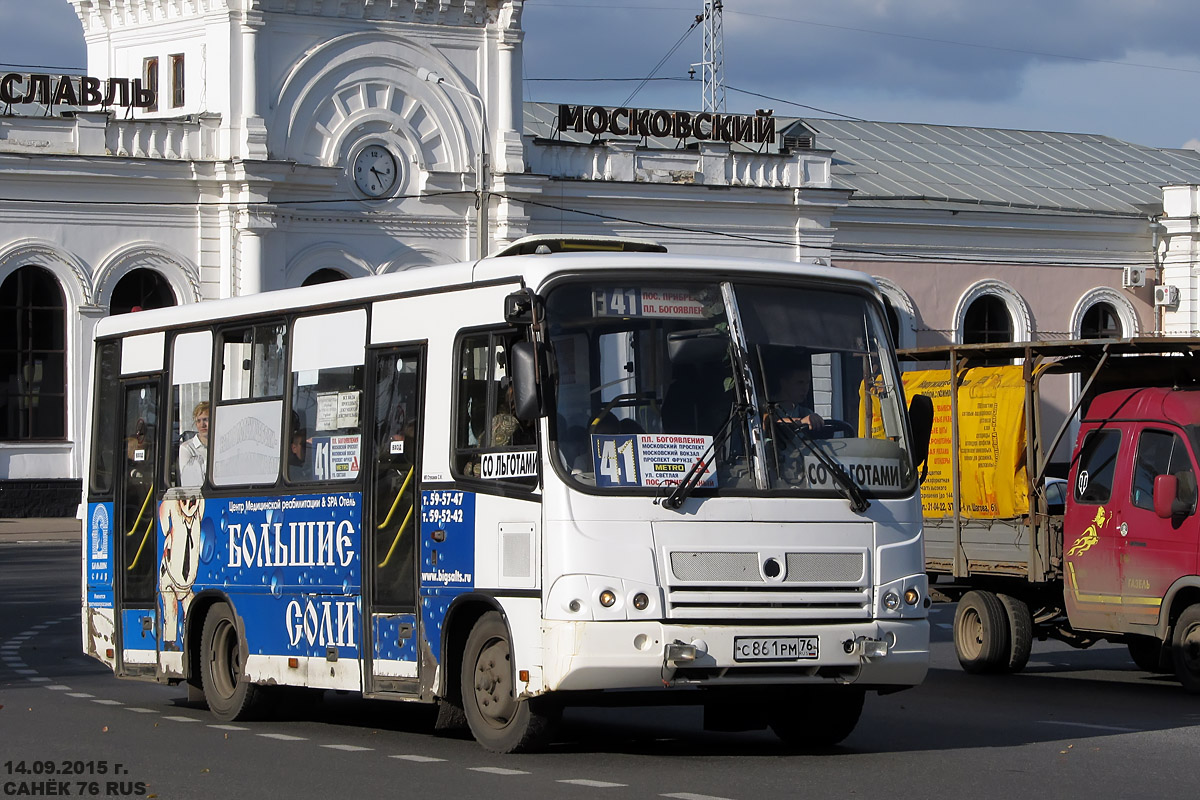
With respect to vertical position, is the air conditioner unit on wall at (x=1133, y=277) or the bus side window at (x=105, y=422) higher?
the air conditioner unit on wall at (x=1133, y=277)

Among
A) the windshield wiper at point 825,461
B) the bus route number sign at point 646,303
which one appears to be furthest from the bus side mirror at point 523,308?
the windshield wiper at point 825,461

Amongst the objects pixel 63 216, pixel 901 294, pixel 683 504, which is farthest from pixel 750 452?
pixel 901 294

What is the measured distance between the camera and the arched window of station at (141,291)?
40125mm

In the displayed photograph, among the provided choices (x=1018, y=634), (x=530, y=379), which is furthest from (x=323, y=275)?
(x=530, y=379)

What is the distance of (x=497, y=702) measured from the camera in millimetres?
10836

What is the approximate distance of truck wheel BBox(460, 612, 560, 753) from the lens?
34.9 feet

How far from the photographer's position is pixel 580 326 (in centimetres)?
1062

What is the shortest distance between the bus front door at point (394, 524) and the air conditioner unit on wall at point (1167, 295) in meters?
40.9

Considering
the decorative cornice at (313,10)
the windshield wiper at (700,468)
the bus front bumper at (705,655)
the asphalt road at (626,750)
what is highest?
the decorative cornice at (313,10)

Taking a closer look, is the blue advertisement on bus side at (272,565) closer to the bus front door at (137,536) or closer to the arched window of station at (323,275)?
the bus front door at (137,536)

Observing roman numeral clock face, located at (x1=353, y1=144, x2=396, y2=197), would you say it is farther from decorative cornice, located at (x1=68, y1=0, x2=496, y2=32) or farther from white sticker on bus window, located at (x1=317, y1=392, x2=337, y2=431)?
white sticker on bus window, located at (x1=317, y1=392, x2=337, y2=431)

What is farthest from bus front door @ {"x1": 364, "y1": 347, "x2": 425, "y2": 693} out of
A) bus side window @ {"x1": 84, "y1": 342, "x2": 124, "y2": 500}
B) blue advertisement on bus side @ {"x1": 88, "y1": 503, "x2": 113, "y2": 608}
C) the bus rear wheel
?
bus side window @ {"x1": 84, "y1": 342, "x2": 124, "y2": 500}

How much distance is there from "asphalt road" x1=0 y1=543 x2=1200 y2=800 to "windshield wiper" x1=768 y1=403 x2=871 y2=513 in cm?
139

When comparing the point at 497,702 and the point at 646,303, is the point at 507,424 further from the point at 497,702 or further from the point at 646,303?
the point at 497,702
